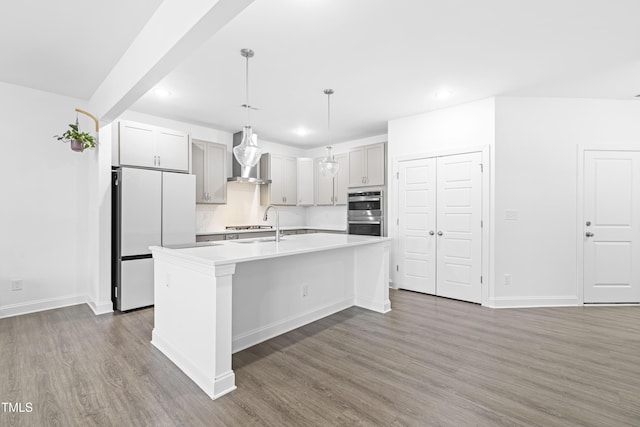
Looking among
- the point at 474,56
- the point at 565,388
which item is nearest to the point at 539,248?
the point at 565,388

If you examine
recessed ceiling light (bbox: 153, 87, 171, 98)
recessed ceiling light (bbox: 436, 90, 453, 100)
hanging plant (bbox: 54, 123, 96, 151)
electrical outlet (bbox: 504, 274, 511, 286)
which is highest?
recessed ceiling light (bbox: 436, 90, 453, 100)

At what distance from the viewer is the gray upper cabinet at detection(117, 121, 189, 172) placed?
391 cm

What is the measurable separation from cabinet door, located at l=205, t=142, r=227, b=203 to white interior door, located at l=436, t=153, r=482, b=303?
3.45m

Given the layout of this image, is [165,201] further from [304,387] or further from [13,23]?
[304,387]

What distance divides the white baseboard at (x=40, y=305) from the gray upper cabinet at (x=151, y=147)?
6.13 ft

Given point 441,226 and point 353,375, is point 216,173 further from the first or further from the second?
point 353,375

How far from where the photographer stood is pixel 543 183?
3.93 m

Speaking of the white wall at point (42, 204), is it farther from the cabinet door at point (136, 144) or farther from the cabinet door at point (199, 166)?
the cabinet door at point (199, 166)

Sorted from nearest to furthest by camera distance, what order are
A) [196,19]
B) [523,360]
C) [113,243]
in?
Result: [196,19] → [523,360] → [113,243]

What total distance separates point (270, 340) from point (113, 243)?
97.4 inches

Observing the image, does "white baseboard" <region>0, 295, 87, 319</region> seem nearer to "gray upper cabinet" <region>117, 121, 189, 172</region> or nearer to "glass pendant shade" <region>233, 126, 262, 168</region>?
"gray upper cabinet" <region>117, 121, 189, 172</region>

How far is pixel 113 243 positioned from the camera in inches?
151

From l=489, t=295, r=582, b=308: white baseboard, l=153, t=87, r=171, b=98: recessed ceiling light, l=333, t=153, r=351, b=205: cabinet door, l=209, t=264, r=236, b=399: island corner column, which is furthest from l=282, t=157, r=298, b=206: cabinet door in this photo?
l=209, t=264, r=236, b=399: island corner column

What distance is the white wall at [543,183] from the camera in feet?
12.8
